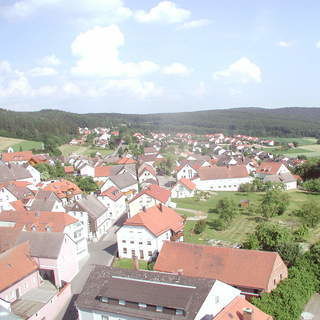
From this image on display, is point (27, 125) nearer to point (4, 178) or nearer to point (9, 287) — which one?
point (4, 178)

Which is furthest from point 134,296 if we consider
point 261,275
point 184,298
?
point 261,275

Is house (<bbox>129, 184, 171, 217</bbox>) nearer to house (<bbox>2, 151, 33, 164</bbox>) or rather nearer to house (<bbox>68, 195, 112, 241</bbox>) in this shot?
house (<bbox>68, 195, 112, 241</bbox>)

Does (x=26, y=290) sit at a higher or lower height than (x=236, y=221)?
higher

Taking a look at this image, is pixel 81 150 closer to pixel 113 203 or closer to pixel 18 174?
pixel 18 174

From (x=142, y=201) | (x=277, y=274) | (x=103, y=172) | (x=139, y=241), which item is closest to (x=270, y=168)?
(x=103, y=172)

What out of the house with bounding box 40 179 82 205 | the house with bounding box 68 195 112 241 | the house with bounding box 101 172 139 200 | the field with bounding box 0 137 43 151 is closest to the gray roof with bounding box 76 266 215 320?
the house with bounding box 68 195 112 241

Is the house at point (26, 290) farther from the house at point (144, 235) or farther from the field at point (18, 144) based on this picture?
the field at point (18, 144)

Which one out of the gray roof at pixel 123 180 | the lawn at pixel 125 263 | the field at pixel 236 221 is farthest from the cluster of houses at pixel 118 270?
the gray roof at pixel 123 180
